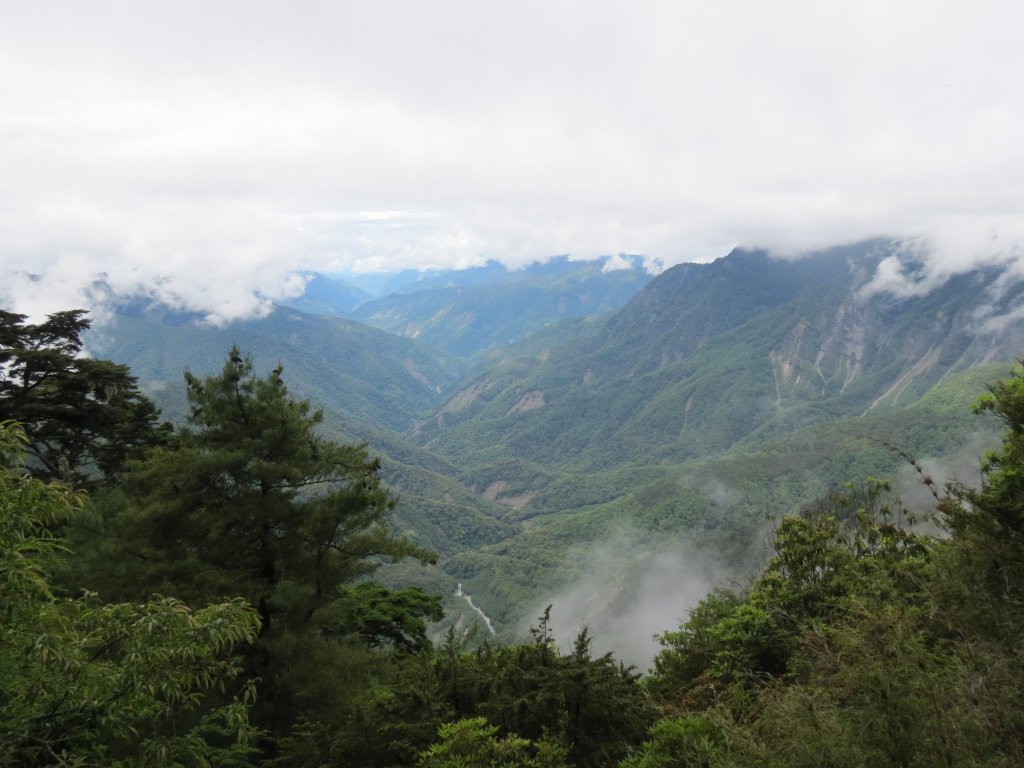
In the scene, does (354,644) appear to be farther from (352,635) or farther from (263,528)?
(263,528)

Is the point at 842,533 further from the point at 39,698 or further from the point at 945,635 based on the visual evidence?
the point at 39,698

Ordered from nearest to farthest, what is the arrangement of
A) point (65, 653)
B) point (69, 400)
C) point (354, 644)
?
point (65, 653) → point (354, 644) → point (69, 400)

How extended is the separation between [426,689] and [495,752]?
2.63m

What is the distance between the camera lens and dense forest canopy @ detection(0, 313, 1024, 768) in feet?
20.2

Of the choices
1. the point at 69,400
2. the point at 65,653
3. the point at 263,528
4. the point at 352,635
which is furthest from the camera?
the point at 69,400

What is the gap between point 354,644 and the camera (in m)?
17.6

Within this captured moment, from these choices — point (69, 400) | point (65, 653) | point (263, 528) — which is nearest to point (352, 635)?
point (263, 528)

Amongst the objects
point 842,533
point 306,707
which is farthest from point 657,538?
point 306,707

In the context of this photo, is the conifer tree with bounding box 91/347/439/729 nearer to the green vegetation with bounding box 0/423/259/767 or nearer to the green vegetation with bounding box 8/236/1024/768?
the green vegetation with bounding box 8/236/1024/768

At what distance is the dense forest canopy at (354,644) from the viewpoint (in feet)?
20.2

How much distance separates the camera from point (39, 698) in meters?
5.98

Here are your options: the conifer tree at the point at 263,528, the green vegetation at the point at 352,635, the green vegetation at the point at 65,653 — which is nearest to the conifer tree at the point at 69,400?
the green vegetation at the point at 352,635

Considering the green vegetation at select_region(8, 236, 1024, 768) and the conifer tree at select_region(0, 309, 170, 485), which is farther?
the conifer tree at select_region(0, 309, 170, 485)

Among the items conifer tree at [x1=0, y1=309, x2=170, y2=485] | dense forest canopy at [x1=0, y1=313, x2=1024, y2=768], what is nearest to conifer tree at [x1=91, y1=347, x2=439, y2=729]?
dense forest canopy at [x1=0, y1=313, x2=1024, y2=768]
